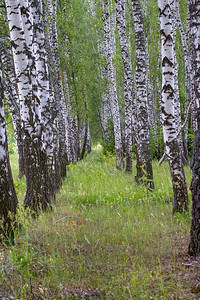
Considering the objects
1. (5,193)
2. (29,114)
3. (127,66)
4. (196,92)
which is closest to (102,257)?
(5,193)

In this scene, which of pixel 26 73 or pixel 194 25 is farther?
pixel 26 73

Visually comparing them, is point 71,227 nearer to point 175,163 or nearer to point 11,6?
point 175,163

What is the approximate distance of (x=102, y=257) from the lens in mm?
3975

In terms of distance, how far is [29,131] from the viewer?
19.7ft

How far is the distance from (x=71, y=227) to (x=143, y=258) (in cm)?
160

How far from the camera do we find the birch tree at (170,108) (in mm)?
5422

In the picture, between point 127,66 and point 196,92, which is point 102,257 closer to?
point 196,92

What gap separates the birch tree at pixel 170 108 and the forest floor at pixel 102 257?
0.47 metres

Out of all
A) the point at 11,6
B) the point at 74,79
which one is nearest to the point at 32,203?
the point at 11,6

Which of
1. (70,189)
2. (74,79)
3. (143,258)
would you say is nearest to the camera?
(143,258)

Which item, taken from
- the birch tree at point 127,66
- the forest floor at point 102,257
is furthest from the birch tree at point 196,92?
the birch tree at point 127,66

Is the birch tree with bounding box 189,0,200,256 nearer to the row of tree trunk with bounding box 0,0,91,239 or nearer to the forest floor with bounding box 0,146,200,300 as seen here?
the forest floor with bounding box 0,146,200,300

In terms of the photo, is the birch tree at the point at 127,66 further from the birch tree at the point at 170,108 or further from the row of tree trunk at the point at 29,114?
the birch tree at the point at 170,108

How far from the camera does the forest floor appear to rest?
302 cm
